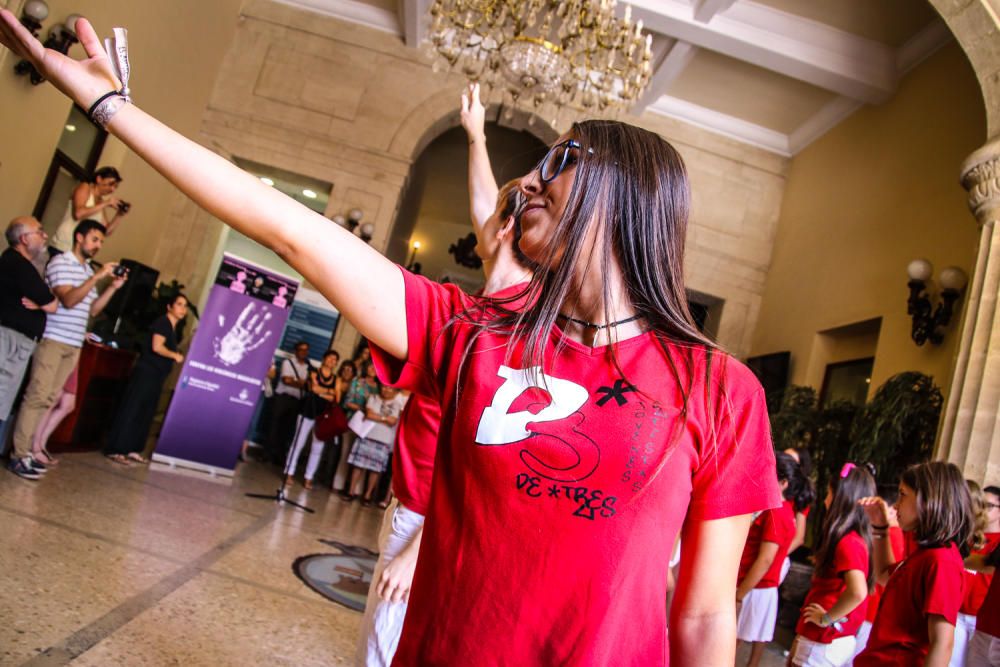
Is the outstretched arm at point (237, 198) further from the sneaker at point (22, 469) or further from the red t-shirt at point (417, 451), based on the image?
the sneaker at point (22, 469)

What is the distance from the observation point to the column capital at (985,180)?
15.5 ft

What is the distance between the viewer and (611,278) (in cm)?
111

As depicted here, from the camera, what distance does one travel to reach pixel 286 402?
9773 millimetres

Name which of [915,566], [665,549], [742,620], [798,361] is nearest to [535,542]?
[665,549]

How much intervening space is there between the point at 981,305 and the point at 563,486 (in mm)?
4591

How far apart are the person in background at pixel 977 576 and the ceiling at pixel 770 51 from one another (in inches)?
230

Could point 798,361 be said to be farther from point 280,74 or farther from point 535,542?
point 535,542

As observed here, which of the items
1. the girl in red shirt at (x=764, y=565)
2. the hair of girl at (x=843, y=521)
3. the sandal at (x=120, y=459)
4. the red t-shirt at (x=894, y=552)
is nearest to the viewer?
the hair of girl at (x=843, y=521)

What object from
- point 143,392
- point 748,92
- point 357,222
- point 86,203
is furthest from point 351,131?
point 748,92

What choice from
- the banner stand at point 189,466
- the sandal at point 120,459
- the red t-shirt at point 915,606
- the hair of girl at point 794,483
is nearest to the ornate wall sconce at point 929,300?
the hair of girl at point 794,483

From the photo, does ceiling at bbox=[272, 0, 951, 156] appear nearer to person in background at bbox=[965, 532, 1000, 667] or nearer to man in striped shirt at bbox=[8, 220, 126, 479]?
man in striped shirt at bbox=[8, 220, 126, 479]

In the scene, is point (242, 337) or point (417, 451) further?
point (242, 337)

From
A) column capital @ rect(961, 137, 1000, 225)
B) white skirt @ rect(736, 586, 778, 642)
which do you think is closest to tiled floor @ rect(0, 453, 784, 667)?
white skirt @ rect(736, 586, 778, 642)

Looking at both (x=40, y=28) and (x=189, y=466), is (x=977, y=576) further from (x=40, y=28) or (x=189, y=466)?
(x=40, y=28)
